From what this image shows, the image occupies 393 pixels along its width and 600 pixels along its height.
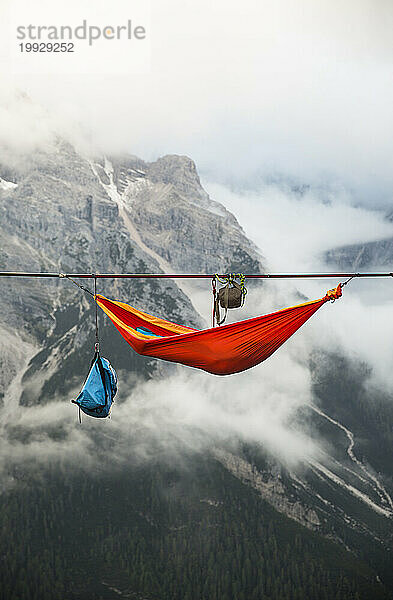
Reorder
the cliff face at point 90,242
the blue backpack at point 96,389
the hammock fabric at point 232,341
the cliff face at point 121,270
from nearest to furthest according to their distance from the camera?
the hammock fabric at point 232,341
the blue backpack at point 96,389
the cliff face at point 121,270
the cliff face at point 90,242

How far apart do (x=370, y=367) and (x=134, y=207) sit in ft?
125

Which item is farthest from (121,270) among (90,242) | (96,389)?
(96,389)

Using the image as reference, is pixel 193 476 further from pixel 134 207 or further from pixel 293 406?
pixel 134 207

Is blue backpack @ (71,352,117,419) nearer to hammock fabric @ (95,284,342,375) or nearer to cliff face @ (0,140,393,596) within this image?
hammock fabric @ (95,284,342,375)

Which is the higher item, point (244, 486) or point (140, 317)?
point (244, 486)

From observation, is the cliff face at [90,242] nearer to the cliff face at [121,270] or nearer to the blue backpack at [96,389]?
the cliff face at [121,270]

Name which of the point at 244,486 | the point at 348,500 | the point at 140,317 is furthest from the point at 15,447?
the point at 140,317

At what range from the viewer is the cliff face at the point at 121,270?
193 feet

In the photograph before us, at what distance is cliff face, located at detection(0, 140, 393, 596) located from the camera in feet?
193

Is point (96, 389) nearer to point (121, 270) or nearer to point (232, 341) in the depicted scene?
point (232, 341)

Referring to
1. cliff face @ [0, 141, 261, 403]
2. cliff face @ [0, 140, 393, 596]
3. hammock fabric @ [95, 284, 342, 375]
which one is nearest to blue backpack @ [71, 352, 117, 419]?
hammock fabric @ [95, 284, 342, 375]

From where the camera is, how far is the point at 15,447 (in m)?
55.9

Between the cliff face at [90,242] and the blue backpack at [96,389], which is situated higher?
the cliff face at [90,242]

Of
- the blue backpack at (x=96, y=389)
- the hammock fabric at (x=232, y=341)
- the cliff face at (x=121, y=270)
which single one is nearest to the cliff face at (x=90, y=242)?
the cliff face at (x=121, y=270)
